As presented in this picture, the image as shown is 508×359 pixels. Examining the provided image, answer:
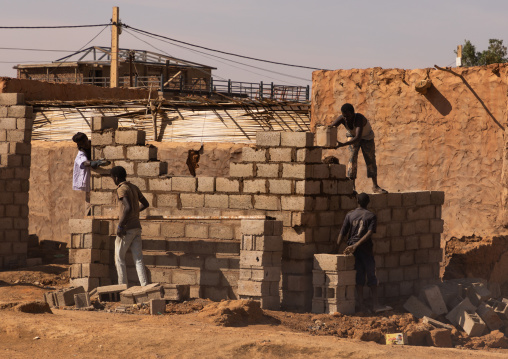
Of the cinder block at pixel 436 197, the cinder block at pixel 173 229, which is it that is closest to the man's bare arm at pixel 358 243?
the cinder block at pixel 173 229

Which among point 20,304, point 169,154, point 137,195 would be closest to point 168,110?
point 169,154

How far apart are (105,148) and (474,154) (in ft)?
19.6

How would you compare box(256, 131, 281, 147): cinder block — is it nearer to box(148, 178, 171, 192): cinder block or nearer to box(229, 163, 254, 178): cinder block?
box(229, 163, 254, 178): cinder block

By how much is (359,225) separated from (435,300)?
5.81 feet

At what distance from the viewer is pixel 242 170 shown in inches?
434

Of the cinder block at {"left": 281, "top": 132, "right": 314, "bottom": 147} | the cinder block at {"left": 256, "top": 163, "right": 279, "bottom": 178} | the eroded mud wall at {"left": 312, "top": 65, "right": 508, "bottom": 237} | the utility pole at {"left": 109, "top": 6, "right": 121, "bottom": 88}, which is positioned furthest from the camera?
the utility pole at {"left": 109, "top": 6, "right": 121, "bottom": 88}

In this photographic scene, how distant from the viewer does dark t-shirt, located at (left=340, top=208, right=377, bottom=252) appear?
10383 millimetres

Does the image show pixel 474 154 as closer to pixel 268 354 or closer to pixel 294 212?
pixel 294 212

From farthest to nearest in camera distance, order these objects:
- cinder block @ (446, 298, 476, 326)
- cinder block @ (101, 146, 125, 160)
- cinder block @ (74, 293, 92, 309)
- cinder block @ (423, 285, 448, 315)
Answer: cinder block @ (101, 146, 125, 160) → cinder block @ (423, 285, 448, 315) → cinder block @ (446, 298, 476, 326) → cinder block @ (74, 293, 92, 309)

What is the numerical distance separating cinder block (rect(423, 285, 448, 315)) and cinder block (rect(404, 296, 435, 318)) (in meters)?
0.17

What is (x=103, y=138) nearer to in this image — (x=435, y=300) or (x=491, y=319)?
(x=435, y=300)

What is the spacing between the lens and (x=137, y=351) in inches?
315

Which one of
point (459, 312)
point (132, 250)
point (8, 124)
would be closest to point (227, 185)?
point (132, 250)

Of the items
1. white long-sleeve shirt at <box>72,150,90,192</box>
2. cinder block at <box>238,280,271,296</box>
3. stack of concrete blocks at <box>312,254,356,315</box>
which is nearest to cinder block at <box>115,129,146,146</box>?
white long-sleeve shirt at <box>72,150,90,192</box>
